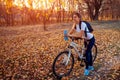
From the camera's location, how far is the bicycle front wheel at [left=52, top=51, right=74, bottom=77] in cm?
576

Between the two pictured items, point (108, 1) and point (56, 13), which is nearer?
point (56, 13)

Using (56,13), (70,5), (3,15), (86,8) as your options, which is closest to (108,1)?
(86,8)

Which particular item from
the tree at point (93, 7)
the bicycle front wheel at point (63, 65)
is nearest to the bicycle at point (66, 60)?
the bicycle front wheel at point (63, 65)

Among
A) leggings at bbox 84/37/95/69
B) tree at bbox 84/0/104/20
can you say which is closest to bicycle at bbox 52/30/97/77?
leggings at bbox 84/37/95/69

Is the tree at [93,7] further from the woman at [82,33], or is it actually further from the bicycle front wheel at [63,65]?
the bicycle front wheel at [63,65]

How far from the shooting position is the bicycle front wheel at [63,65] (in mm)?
5758

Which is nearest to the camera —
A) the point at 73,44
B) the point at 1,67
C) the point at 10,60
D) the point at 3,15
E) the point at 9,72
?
the point at 73,44

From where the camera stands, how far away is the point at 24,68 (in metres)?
7.02

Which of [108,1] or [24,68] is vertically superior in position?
[108,1]

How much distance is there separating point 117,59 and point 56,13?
26033 mm

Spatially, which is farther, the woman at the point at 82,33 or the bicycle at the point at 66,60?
the bicycle at the point at 66,60

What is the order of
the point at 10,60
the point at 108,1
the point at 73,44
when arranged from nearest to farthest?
the point at 73,44
the point at 10,60
the point at 108,1

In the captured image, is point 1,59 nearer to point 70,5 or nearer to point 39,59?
point 39,59

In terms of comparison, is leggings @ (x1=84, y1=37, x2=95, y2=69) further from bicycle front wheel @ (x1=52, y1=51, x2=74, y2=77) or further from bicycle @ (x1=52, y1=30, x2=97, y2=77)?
bicycle front wheel @ (x1=52, y1=51, x2=74, y2=77)
